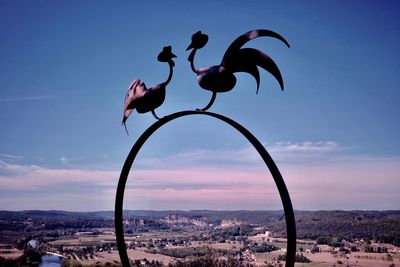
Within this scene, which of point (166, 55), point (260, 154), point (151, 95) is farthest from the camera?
point (166, 55)

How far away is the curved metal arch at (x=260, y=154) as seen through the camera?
227 inches

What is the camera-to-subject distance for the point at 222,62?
21.3ft

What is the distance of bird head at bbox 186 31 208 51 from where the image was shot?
6.82 m

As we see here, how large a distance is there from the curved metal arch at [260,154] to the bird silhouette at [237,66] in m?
0.60

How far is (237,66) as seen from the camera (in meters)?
6.45

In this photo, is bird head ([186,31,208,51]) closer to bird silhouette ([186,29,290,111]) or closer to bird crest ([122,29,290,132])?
bird crest ([122,29,290,132])

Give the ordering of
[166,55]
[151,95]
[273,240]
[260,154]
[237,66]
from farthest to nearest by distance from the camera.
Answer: [273,240] < [166,55] < [151,95] < [237,66] < [260,154]

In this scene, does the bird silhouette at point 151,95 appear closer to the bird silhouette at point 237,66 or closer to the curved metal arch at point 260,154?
the curved metal arch at point 260,154

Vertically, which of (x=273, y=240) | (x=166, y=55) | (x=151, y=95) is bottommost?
(x=273, y=240)

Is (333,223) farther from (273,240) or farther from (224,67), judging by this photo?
(224,67)

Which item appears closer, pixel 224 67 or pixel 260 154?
pixel 260 154

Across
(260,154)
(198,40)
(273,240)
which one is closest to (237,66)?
(198,40)

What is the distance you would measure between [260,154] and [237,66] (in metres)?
1.53

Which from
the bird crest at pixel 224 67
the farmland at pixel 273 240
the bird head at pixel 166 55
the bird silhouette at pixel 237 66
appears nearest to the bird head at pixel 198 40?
the bird crest at pixel 224 67
